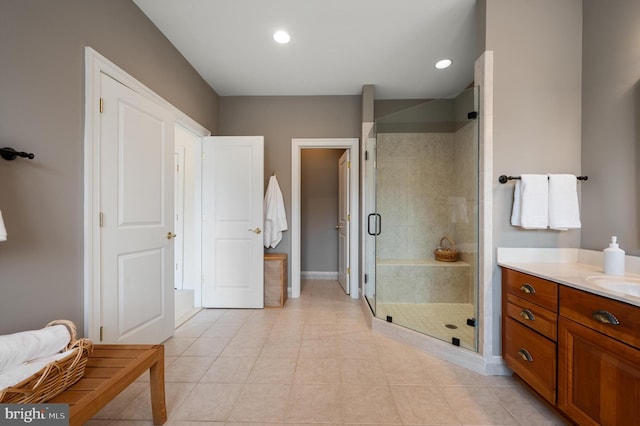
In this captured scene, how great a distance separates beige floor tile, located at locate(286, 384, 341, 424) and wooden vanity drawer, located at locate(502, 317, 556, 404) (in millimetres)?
1094

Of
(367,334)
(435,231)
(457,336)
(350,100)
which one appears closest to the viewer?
(457,336)

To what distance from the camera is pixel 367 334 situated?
2.28 meters

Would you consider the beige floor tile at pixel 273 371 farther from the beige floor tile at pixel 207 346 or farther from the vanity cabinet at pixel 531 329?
the vanity cabinet at pixel 531 329

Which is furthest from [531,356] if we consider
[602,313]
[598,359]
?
[602,313]

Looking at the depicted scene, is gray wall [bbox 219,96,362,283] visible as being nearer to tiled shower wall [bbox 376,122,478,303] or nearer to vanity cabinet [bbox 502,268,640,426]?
tiled shower wall [bbox 376,122,478,303]

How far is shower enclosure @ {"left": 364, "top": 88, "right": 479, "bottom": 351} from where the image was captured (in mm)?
2188

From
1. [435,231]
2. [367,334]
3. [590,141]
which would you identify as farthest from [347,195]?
[590,141]

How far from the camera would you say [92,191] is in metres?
1.48

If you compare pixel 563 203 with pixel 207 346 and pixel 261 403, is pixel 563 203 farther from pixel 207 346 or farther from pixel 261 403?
pixel 207 346

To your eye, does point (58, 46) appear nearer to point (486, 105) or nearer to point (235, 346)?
point (235, 346)

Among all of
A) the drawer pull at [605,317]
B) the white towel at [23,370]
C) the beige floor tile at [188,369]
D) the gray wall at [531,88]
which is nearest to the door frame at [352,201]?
the beige floor tile at [188,369]

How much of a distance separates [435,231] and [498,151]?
1.47 metres

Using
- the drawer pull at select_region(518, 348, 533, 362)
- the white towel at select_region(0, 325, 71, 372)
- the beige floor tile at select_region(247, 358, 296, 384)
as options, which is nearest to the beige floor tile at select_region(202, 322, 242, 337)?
the beige floor tile at select_region(247, 358, 296, 384)

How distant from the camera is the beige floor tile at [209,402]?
1332mm
